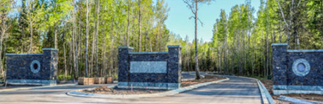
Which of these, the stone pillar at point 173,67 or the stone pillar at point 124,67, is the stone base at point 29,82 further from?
the stone pillar at point 173,67

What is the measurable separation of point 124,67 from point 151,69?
82.9 inches

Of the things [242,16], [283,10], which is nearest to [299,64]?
[283,10]

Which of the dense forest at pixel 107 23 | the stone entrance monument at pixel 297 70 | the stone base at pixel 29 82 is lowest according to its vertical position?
the stone base at pixel 29 82

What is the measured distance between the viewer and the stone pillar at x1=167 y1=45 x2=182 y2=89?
17547 millimetres

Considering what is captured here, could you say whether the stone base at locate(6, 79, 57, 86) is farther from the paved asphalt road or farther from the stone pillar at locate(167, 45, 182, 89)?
the stone pillar at locate(167, 45, 182, 89)

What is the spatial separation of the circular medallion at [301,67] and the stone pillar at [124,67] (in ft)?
36.6

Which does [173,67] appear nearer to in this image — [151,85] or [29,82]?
[151,85]

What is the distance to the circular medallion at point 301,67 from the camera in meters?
14.8

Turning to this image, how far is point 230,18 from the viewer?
50.7 metres

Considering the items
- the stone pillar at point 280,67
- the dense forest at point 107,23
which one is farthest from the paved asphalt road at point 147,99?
the dense forest at point 107,23

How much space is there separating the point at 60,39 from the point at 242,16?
34.2m

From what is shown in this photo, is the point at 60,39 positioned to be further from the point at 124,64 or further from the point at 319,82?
the point at 319,82

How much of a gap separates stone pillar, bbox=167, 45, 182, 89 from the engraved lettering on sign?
40cm

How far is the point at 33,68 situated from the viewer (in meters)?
21.8
